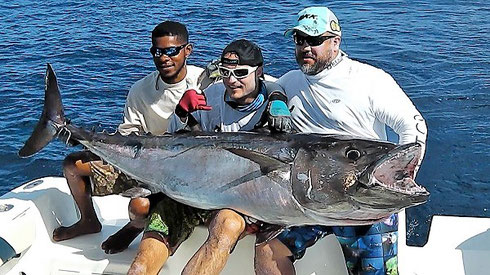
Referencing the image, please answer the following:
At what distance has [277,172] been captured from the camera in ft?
9.78

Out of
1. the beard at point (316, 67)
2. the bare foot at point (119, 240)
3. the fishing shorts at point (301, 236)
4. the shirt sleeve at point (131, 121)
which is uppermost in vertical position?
the beard at point (316, 67)

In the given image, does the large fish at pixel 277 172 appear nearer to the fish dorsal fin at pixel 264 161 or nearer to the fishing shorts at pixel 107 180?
the fish dorsal fin at pixel 264 161

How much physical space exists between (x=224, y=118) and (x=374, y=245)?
1.03m

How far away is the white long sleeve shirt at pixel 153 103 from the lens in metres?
4.05

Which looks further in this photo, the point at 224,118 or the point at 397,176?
the point at 224,118

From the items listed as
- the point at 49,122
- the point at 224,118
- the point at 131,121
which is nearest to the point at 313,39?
the point at 224,118

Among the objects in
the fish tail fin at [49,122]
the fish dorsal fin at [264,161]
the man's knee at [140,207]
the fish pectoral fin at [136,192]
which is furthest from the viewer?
the fish tail fin at [49,122]

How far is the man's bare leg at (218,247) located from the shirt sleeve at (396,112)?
0.90 m

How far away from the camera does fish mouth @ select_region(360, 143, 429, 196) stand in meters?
2.62

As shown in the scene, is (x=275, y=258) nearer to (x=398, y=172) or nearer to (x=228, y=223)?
(x=228, y=223)

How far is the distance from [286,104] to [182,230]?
0.82m

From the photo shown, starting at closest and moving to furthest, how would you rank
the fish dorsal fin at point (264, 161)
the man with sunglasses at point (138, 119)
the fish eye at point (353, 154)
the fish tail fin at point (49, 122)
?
the fish eye at point (353, 154) → the fish dorsal fin at point (264, 161) → the fish tail fin at point (49, 122) → the man with sunglasses at point (138, 119)

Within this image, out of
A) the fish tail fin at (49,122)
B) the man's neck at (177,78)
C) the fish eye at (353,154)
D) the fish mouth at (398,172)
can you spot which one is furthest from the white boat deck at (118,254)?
the man's neck at (177,78)

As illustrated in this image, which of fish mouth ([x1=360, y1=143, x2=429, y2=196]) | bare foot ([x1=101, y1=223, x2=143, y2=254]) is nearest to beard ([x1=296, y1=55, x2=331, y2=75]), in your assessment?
fish mouth ([x1=360, y1=143, x2=429, y2=196])
